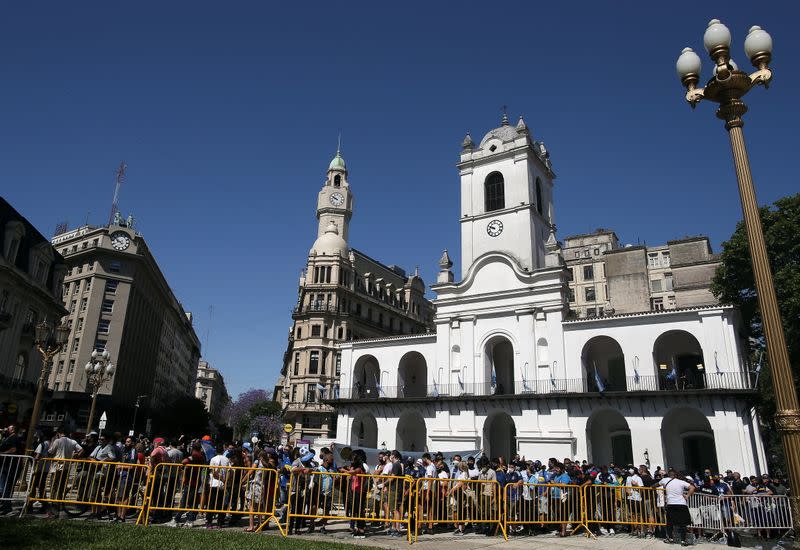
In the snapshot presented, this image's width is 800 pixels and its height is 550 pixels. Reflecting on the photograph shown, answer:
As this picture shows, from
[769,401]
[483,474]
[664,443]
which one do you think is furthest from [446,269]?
[483,474]

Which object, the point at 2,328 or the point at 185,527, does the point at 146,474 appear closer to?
the point at 185,527

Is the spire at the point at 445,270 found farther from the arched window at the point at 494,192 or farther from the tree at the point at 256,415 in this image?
the tree at the point at 256,415

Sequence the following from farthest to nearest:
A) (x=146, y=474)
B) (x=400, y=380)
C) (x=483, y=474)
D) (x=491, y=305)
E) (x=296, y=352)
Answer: (x=296, y=352)
(x=400, y=380)
(x=491, y=305)
(x=483, y=474)
(x=146, y=474)

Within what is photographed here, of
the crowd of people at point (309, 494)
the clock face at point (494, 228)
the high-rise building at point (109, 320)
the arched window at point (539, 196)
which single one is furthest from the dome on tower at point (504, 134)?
the high-rise building at point (109, 320)

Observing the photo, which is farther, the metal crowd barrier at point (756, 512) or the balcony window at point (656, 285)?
the balcony window at point (656, 285)

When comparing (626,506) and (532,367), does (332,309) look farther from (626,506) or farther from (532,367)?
(626,506)

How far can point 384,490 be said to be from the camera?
12.3m

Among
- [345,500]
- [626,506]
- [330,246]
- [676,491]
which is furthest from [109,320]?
[676,491]

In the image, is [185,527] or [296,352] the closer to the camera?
[185,527]

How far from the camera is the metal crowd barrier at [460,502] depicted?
40.0 ft

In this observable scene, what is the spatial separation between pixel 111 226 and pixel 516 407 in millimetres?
46330

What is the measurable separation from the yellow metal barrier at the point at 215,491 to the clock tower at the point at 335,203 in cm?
5139

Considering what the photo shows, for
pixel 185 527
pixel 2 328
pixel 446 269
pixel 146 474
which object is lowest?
pixel 185 527

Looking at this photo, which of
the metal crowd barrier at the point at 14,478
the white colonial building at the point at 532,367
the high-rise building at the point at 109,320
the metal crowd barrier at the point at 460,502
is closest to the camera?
the metal crowd barrier at the point at 14,478
